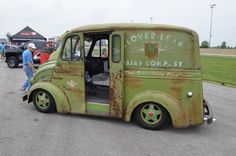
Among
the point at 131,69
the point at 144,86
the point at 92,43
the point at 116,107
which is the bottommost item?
the point at 116,107

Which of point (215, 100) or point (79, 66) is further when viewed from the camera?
point (215, 100)

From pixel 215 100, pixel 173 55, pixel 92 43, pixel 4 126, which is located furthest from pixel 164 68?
pixel 215 100

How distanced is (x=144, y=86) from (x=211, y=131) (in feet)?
5.72

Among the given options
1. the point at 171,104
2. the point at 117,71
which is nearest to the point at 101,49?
the point at 117,71

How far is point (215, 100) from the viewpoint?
8922mm

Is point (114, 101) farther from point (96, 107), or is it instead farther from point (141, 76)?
point (141, 76)

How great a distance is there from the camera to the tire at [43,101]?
6.62 m

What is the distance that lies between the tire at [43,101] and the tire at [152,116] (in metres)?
2.23

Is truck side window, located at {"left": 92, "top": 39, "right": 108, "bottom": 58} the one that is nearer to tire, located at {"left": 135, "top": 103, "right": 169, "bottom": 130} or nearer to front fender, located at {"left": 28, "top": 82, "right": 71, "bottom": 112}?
front fender, located at {"left": 28, "top": 82, "right": 71, "bottom": 112}

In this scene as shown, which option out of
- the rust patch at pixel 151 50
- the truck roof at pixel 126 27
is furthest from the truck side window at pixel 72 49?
the rust patch at pixel 151 50

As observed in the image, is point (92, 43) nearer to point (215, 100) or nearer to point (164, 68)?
point (164, 68)

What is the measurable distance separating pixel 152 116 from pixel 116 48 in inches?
64.3

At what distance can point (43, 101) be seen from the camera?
672 cm

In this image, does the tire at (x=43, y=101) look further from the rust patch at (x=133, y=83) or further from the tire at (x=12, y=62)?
the tire at (x=12, y=62)
